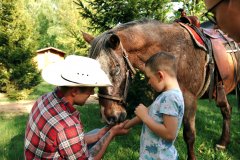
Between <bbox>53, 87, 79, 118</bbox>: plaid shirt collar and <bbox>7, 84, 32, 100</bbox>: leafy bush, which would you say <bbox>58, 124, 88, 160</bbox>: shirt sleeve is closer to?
<bbox>53, 87, 79, 118</bbox>: plaid shirt collar

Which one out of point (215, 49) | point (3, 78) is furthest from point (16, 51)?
point (215, 49)

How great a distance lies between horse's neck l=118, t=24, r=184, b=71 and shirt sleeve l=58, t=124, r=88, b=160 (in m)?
1.89

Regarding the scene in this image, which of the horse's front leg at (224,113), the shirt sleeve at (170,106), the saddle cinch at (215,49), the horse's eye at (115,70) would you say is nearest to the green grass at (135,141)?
the horse's front leg at (224,113)

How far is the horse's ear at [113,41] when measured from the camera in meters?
3.87

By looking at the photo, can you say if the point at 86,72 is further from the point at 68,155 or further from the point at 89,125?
the point at 89,125

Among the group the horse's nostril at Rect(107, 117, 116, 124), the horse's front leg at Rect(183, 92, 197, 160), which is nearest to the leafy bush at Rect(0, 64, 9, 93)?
the horse's front leg at Rect(183, 92, 197, 160)

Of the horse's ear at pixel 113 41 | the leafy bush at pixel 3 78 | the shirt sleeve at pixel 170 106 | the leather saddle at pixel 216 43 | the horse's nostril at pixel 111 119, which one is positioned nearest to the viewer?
the shirt sleeve at pixel 170 106

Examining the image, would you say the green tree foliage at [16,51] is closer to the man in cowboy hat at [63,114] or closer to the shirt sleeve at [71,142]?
the man in cowboy hat at [63,114]

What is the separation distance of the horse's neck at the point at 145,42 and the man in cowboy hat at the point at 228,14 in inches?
116

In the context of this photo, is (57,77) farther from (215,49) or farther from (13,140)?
(13,140)

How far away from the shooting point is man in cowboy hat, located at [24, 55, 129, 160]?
2500 mm

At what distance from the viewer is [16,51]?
16828 millimetres

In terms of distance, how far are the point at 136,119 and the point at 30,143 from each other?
3.34 feet

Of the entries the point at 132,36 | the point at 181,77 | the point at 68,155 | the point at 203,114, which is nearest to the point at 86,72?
the point at 68,155
